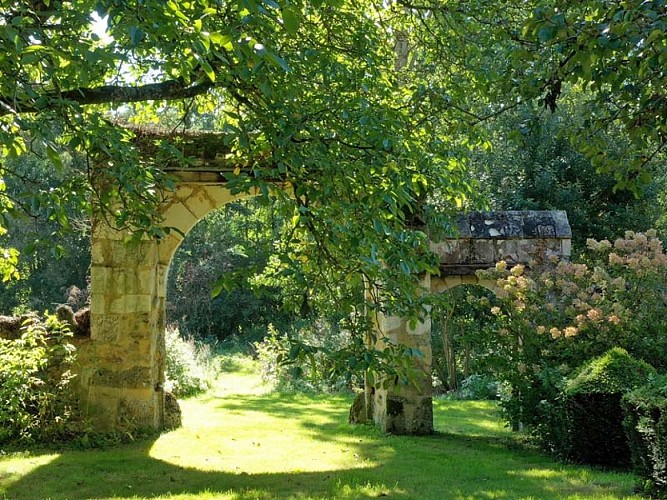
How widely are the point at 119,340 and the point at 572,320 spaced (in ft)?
17.5

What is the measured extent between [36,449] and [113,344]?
4.72 ft

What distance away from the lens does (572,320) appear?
888cm

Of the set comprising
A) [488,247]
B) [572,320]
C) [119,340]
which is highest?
[488,247]

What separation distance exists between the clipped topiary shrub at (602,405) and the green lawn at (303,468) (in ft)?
1.03

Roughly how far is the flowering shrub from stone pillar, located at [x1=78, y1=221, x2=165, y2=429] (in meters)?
4.16

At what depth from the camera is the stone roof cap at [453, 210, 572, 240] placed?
10195 millimetres

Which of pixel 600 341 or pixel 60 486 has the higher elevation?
pixel 600 341

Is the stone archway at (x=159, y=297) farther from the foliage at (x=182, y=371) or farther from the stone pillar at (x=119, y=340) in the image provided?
the foliage at (x=182, y=371)

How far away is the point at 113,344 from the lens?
9250 millimetres

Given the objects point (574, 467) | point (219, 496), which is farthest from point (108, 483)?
point (574, 467)

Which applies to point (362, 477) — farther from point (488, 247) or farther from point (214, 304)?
point (214, 304)

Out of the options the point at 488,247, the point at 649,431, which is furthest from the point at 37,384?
the point at 649,431

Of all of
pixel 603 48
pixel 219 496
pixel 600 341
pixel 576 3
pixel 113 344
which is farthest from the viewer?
pixel 113 344

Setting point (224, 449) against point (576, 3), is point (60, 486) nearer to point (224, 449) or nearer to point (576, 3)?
point (224, 449)
